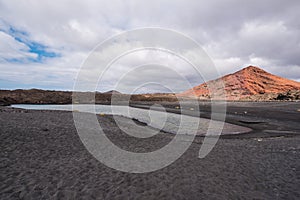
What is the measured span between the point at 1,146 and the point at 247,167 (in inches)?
477

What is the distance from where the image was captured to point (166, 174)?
7.42 m

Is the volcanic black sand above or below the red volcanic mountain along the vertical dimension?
below

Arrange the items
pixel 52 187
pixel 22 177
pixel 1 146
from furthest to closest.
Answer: pixel 1 146 < pixel 22 177 < pixel 52 187

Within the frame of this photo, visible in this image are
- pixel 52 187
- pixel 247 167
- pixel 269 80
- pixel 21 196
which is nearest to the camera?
pixel 21 196

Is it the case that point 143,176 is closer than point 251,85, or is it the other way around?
point 143,176

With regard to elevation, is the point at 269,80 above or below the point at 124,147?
above

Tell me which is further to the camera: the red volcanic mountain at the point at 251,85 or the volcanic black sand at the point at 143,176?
the red volcanic mountain at the point at 251,85

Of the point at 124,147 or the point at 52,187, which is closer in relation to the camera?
the point at 52,187

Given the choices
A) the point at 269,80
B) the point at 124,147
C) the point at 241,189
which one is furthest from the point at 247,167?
the point at 269,80

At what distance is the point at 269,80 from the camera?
427ft

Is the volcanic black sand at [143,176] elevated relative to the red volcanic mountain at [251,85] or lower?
lower

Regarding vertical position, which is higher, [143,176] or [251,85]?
[251,85]

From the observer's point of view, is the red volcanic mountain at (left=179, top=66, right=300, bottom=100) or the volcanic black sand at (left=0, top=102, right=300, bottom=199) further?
the red volcanic mountain at (left=179, top=66, right=300, bottom=100)

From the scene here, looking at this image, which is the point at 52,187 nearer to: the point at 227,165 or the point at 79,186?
the point at 79,186
